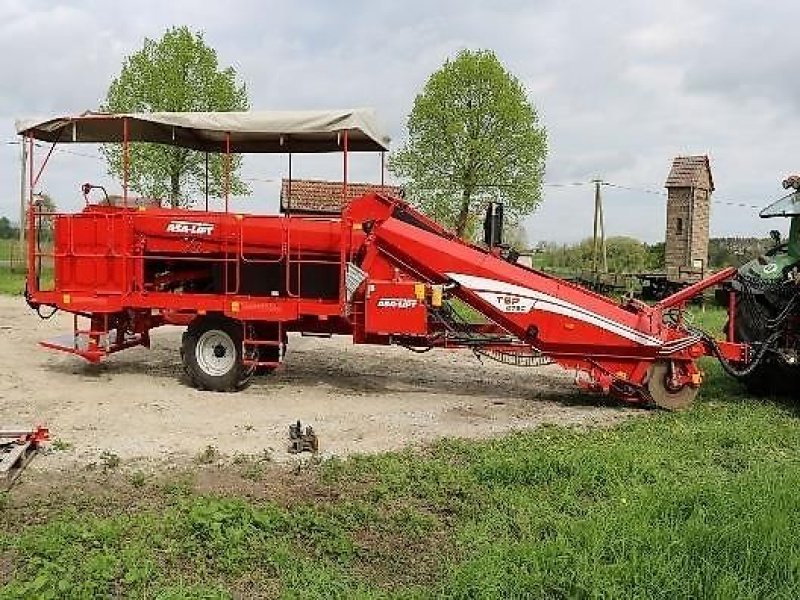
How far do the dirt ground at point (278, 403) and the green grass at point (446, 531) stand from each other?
88cm

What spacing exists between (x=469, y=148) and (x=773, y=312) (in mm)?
19302

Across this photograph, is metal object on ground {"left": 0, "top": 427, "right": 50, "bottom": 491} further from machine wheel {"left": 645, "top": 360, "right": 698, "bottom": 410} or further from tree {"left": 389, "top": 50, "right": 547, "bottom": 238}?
tree {"left": 389, "top": 50, "right": 547, "bottom": 238}

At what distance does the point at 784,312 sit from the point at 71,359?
8215 millimetres

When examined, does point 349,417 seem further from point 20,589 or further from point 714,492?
point 20,589

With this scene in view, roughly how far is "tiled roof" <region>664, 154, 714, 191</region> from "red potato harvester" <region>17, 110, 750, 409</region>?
58.7 ft

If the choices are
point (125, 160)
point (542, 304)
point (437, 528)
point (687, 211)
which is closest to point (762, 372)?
point (542, 304)

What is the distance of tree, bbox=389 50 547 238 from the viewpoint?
27562 mm

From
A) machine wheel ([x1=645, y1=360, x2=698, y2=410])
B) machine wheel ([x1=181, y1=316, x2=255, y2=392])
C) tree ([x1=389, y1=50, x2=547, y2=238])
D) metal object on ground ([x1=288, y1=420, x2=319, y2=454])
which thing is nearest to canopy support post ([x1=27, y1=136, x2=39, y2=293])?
machine wheel ([x1=181, y1=316, x2=255, y2=392])

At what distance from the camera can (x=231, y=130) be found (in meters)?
9.07

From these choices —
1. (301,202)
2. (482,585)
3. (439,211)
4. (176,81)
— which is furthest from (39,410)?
(439,211)

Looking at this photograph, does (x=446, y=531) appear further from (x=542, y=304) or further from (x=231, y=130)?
(x=231, y=130)

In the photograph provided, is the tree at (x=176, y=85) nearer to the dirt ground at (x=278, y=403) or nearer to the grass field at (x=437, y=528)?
the dirt ground at (x=278, y=403)

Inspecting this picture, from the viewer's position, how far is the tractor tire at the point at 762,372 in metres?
8.78

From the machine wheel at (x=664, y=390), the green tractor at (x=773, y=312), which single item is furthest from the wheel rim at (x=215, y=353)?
the green tractor at (x=773, y=312)
